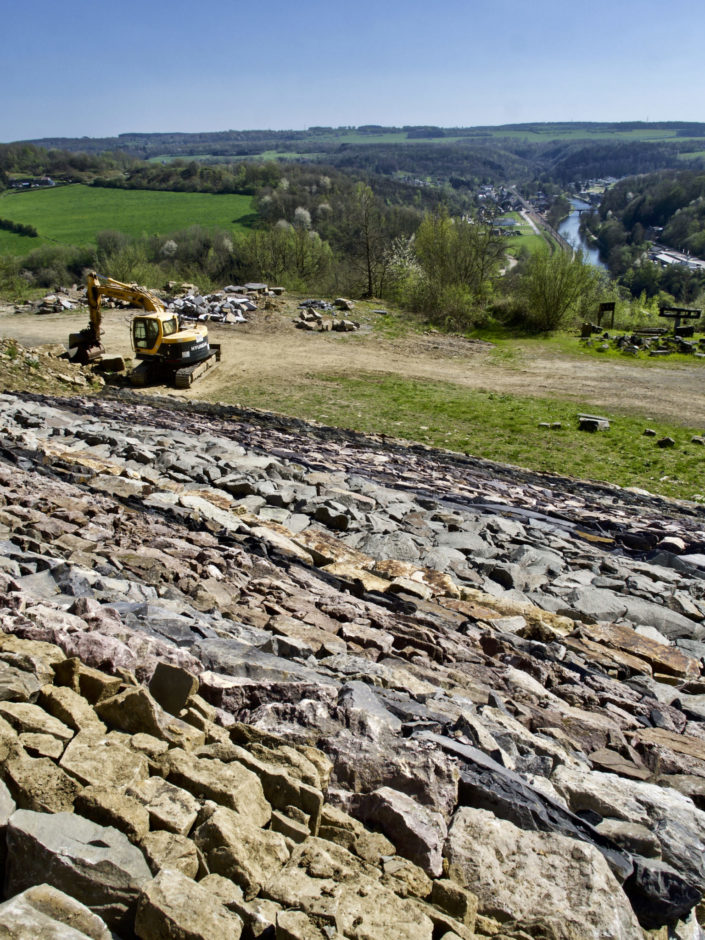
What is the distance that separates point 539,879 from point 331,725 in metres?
1.35

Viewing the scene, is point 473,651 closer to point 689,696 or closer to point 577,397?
point 689,696

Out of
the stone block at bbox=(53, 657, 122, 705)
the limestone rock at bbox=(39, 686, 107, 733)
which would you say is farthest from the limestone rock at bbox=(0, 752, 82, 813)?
the stone block at bbox=(53, 657, 122, 705)

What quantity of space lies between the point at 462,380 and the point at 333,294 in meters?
16.7

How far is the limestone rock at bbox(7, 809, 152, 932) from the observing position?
7.97ft

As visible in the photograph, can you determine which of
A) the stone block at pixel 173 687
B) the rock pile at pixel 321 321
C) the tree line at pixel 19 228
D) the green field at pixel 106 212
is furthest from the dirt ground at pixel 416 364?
the tree line at pixel 19 228

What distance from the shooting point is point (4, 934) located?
6.97 feet

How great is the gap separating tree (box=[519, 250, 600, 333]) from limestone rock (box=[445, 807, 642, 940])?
32.4 meters

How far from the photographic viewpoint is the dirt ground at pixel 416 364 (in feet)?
73.2

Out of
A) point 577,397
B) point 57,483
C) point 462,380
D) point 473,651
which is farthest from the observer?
point 462,380

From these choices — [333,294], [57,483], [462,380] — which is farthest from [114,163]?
[57,483]

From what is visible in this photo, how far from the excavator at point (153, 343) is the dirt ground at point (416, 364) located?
2.64 feet

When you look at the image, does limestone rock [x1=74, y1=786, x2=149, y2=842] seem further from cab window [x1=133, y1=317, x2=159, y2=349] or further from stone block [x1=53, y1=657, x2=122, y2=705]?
cab window [x1=133, y1=317, x2=159, y2=349]

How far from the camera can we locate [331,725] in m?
3.87

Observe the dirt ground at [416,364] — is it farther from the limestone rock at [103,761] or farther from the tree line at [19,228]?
the tree line at [19,228]
